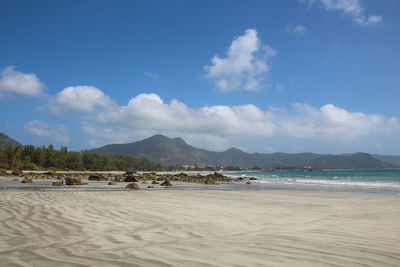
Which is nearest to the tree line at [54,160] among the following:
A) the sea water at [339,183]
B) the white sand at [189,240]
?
the sea water at [339,183]

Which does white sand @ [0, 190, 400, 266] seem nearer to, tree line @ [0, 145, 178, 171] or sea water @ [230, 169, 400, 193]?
sea water @ [230, 169, 400, 193]

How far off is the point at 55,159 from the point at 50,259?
95.5m

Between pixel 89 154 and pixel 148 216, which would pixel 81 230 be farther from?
pixel 89 154

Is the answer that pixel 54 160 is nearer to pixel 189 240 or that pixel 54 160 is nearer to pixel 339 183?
pixel 339 183

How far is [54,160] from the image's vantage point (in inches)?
3354

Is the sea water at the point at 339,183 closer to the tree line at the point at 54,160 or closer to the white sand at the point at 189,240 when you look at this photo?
the white sand at the point at 189,240

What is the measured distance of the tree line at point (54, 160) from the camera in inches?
2758

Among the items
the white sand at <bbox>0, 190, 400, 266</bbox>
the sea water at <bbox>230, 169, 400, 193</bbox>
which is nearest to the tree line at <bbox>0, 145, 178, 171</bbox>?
the sea water at <bbox>230, 169, 400, 193</bbox>

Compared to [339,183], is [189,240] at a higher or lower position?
higher

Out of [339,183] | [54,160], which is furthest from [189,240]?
[54,160]

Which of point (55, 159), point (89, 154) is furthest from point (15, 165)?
point (89, 154)

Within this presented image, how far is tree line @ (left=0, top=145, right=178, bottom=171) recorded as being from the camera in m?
70.1

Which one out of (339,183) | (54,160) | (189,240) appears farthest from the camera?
(54,160)

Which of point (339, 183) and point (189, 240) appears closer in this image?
point (189, 240)
